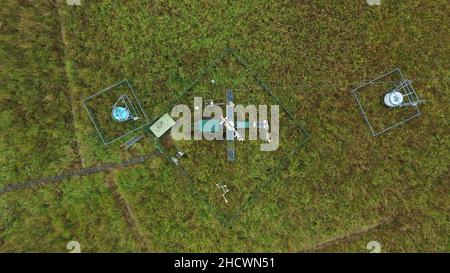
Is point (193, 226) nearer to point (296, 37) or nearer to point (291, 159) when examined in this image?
point (291, 159)

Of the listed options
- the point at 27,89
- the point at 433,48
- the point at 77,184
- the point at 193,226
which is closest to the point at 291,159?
the point at 193,226

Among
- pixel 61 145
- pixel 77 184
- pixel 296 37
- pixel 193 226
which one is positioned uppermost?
pixel 296 37

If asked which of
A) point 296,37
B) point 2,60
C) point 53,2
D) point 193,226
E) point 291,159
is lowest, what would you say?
point 193,226

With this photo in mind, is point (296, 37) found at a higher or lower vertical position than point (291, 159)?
higher

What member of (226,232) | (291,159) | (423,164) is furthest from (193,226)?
(423,164)

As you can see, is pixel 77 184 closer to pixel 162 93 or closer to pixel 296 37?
pixel 162 93

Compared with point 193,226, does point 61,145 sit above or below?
above
